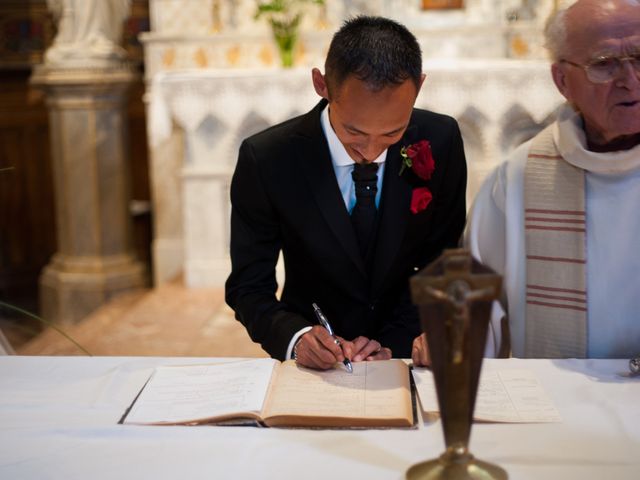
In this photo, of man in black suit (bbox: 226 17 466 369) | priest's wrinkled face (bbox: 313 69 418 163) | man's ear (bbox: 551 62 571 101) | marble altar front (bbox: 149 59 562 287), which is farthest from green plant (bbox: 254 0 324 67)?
priest's wrinkled face (bbox: 313 69 418 163)

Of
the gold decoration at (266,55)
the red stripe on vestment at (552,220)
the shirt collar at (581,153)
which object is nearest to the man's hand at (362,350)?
the red stripe on vestment at (552,220)

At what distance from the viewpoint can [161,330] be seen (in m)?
6.45

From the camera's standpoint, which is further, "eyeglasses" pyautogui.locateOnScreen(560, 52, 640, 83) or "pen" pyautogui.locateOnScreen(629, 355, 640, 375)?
"eyeglasses" pyautogui.locateOnScreen(560, 52, 640, 83)

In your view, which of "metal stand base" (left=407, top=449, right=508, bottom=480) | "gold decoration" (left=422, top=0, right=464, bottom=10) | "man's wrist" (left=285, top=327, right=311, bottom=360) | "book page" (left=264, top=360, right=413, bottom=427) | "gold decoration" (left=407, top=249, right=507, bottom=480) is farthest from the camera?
"gold decoration" (left=422, top=0, right=464, bottom=10)

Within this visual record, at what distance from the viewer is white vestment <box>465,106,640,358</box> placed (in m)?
2.73

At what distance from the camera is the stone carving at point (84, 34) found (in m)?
7.36

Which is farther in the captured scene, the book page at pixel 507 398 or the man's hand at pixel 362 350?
the man's hand at pixel 362 350

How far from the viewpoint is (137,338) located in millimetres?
6328

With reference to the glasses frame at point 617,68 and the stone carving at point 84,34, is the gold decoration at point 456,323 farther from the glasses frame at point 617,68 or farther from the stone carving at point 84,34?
the stone carving at point 84,34

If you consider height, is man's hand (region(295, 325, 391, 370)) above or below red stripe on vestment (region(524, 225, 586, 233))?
below

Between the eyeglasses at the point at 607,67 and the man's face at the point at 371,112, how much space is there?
0.54 meters

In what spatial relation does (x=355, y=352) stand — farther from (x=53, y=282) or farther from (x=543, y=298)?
(x=53, y=282)

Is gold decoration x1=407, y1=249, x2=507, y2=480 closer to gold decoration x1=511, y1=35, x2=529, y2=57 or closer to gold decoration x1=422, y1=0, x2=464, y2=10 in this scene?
gold decoration x1=511, y1=35, x2=529, y2=57

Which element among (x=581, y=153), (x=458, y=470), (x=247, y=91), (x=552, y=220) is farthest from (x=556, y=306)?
(x=247, y=91)
